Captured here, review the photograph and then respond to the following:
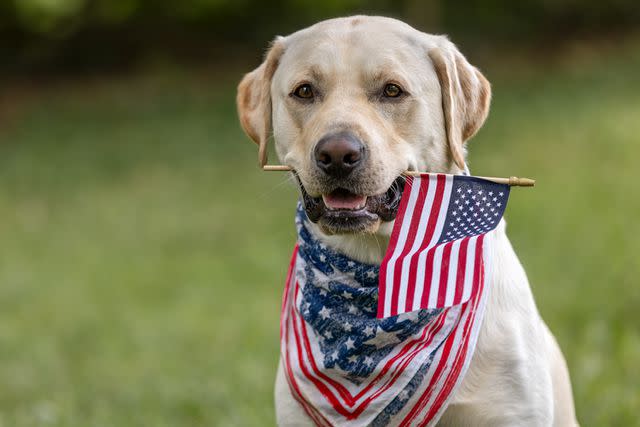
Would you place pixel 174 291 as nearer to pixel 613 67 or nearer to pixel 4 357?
pixel 4 357

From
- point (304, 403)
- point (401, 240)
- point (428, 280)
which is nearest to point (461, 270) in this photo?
point (428, 280)

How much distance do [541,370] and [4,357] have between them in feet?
18.9

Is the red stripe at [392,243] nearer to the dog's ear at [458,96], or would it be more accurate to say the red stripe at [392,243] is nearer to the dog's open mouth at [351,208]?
the dog's open mouth at [351,208]

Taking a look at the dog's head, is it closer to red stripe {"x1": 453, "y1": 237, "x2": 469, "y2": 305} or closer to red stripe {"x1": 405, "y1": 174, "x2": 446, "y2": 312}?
red stripe {"x1": 405, "y1": 174, "x2": 446, "y2": 312}

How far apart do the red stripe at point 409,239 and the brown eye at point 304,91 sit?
1.97 feet

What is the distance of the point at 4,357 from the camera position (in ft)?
26.8

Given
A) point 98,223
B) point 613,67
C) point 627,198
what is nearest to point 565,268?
point 627,198

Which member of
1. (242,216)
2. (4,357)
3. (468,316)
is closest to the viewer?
(468,316)

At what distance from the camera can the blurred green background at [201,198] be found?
6828 millimetres

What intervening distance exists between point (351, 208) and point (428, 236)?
344mm

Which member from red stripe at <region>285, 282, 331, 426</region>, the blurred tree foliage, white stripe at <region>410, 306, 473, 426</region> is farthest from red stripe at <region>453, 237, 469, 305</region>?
the blurred tree foliage

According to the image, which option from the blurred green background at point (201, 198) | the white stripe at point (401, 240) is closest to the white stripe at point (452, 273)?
the white stripe at point (401, 240)

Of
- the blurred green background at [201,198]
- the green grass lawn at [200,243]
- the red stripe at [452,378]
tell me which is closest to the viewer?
the red stripe at [452,378]

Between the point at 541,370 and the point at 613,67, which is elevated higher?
the point at 613,67
